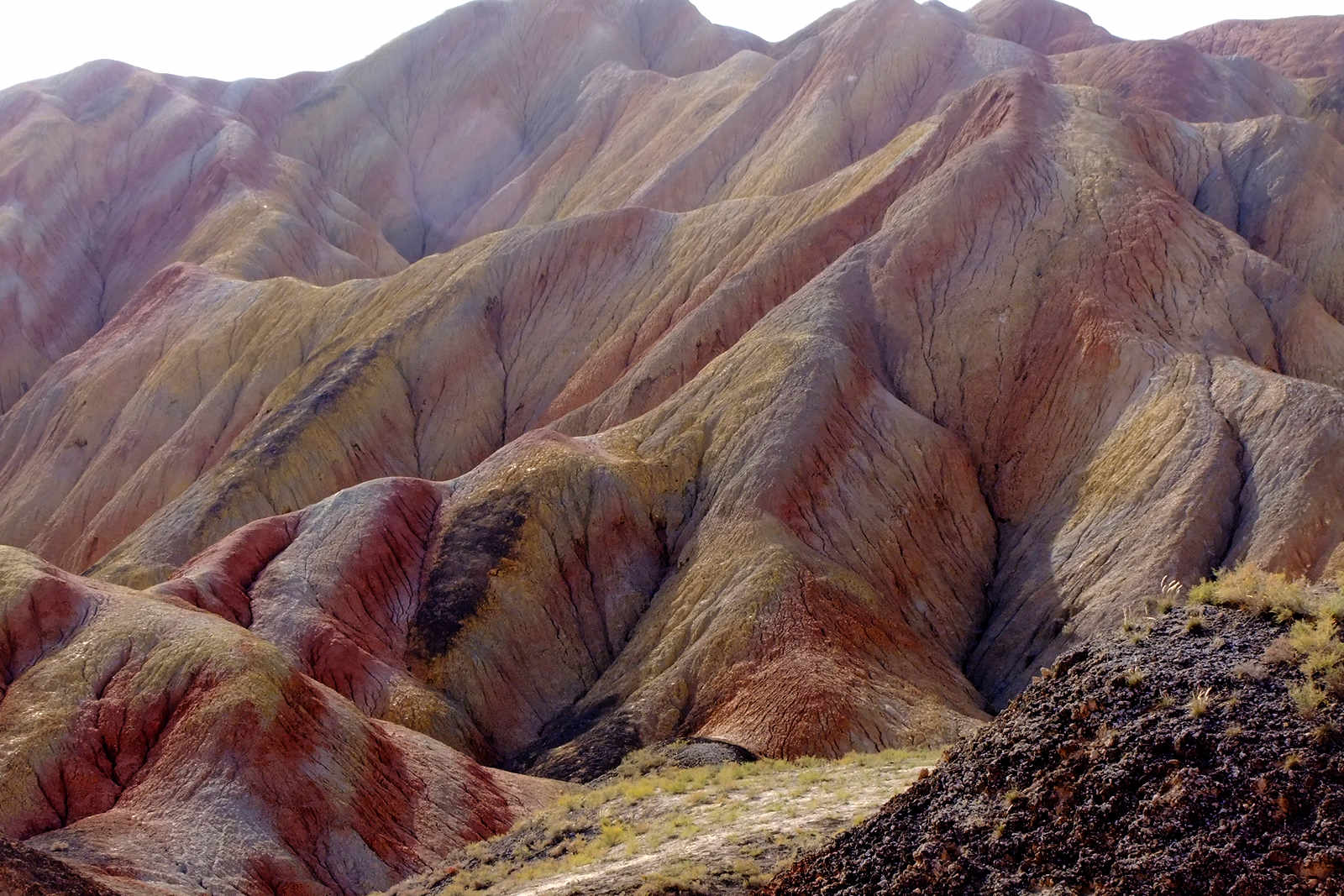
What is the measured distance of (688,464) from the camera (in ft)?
156

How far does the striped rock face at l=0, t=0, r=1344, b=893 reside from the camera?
1307 inches

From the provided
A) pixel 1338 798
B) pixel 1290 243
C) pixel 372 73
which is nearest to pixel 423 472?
pixel 1290 243

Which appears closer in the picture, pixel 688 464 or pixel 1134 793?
pixel 1134 793

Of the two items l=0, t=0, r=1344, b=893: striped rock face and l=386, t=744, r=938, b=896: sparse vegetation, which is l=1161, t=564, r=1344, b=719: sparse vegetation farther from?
l=0, t=0, r=1344, b=893: striped rock face

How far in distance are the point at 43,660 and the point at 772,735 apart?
17586mm

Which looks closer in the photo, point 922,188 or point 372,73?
point 922,188

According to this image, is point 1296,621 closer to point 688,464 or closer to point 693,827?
point 693,827

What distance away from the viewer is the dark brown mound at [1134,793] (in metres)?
11.9

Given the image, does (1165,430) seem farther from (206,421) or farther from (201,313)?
(201,313)

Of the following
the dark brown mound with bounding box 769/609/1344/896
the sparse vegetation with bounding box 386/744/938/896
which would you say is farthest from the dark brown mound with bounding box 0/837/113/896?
the dark brown mound with bounding box 769/609/1344/896

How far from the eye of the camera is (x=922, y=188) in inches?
2266

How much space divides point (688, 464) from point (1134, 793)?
115 ft

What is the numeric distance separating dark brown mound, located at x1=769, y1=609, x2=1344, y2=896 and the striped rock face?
49.4 feet

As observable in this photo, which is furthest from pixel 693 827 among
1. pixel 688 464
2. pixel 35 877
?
pixel 688 464
